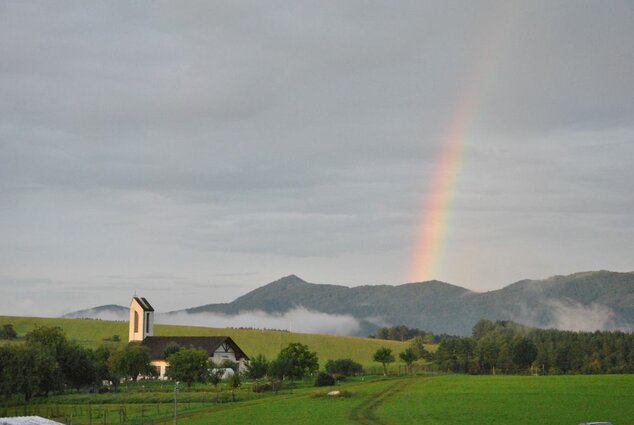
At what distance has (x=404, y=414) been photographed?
64.5m

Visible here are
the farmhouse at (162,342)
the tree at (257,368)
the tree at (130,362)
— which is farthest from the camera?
the farmhouse at (162,342)

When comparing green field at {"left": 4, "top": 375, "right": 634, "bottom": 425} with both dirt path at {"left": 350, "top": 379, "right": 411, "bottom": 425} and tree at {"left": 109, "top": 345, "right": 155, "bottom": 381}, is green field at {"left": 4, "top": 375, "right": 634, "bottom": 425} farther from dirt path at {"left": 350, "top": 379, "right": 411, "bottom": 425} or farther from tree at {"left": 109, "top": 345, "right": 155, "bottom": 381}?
tree at {"left": 109, "top": 345, "right": 155, "bottom": 381}

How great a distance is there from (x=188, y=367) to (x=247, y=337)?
8503 cm

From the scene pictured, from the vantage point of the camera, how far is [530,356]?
6471 inches

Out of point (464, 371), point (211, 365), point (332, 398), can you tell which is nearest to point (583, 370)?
point (464, 371)

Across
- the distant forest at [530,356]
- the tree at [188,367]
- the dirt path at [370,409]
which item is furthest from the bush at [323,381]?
the distant forest at [530,356]

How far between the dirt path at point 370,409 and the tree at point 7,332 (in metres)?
95.2

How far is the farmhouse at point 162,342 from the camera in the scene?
133 m

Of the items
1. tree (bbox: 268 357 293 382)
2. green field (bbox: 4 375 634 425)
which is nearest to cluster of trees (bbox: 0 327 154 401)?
green field (bbox: 4 375 634 425)

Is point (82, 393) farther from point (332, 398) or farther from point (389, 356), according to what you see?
point (389, 356)

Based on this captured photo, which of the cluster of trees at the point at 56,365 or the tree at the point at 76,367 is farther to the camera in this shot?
the tree at the point at 76,367

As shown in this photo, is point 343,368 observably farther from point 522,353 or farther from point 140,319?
point 522,353

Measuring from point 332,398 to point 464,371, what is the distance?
79506 millimetres

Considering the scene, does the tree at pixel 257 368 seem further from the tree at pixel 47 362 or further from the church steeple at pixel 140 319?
the church steeple at pixel 140 319
